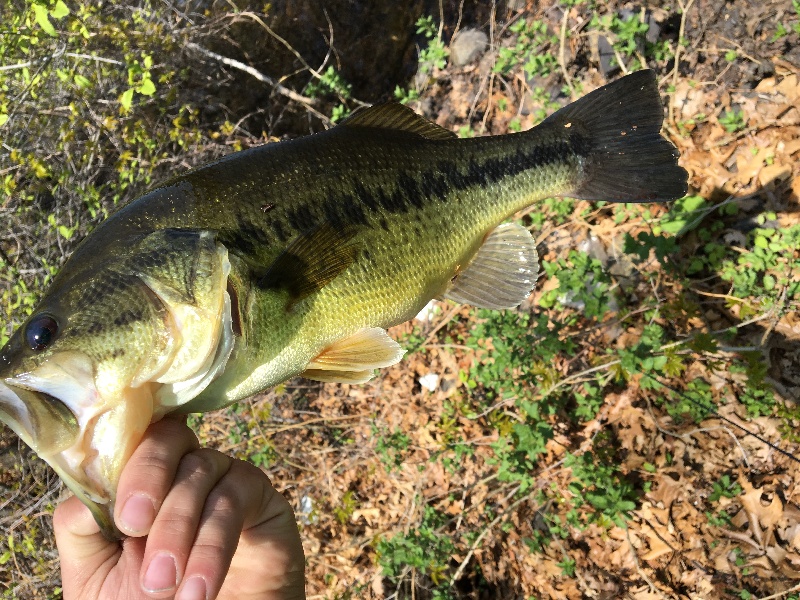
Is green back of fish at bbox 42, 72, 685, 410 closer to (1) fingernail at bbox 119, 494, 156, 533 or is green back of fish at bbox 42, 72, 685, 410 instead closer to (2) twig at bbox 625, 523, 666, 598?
(1) fingernail at bbox 119, 494, 156, 533

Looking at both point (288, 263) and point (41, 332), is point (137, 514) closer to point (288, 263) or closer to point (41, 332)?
point (41, 332)

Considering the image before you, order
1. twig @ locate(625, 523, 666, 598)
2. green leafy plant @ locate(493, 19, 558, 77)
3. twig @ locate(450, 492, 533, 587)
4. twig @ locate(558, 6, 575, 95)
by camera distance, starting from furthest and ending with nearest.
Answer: green leafy plant @ locate(493, 19, 558, 77)
twig @ locate(558, 6, 575, 95)
twig @ locate(450, 492, 533, 587)
twig @ locate(625, 523, 666, 598)

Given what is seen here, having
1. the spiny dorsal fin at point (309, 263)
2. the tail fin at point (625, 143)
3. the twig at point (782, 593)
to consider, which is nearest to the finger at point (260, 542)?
the spiny dorsal fin at point (309, 263)

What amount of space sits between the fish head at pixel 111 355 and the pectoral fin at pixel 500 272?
3.18 feet

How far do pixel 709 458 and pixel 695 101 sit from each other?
95.1 inches

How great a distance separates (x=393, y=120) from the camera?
1.87 m

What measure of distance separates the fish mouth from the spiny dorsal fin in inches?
21.3

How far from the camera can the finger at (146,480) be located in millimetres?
1234

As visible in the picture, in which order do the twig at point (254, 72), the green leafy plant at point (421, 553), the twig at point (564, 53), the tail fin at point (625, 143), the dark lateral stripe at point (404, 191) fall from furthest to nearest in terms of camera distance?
the twig at point (254, 72) → the twig at point (564, 53) → the green leafy plant at point (421, 553) → the tail fin at point (625, 143) → the dark lateral stripe at point (404, 191)

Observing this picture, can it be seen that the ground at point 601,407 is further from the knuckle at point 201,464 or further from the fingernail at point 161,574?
the fingernail at point 161,574

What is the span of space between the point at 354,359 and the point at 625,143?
1.35 m

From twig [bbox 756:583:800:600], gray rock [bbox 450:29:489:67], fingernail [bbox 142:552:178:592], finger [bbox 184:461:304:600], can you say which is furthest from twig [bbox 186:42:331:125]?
twig [bbox 756:583:800:600]

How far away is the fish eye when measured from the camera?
1.21m

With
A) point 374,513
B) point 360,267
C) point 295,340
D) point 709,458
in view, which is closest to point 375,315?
point 360,267
